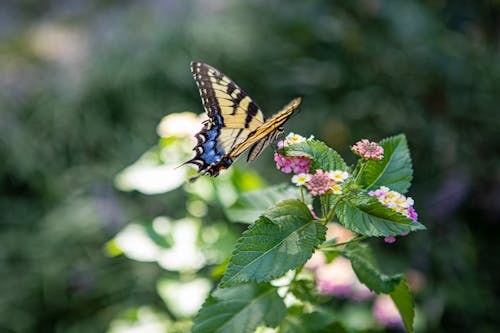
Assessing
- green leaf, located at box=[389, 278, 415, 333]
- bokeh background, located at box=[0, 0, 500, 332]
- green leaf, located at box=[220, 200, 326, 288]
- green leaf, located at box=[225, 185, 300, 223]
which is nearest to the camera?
green leaf, located at box=[220, 200, 326, 288]

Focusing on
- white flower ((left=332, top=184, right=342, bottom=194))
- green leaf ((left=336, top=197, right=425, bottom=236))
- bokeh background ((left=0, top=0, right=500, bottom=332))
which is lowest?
bokeh background ((left=0, top=0, right=500, bottom=332))

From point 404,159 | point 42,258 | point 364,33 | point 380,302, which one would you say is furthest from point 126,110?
point 404,159

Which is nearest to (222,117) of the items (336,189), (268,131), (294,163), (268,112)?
(268,131)

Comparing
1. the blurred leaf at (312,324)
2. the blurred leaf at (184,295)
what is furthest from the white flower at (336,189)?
the blurred leaf at (184,295)

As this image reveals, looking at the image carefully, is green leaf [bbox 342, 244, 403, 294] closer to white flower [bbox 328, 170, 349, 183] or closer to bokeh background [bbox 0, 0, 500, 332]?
white flower [bbox 328, 170, 349, 183]

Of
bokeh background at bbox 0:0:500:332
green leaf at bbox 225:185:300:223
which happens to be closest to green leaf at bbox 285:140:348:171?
green leaf at bbox 225:185:300:223
